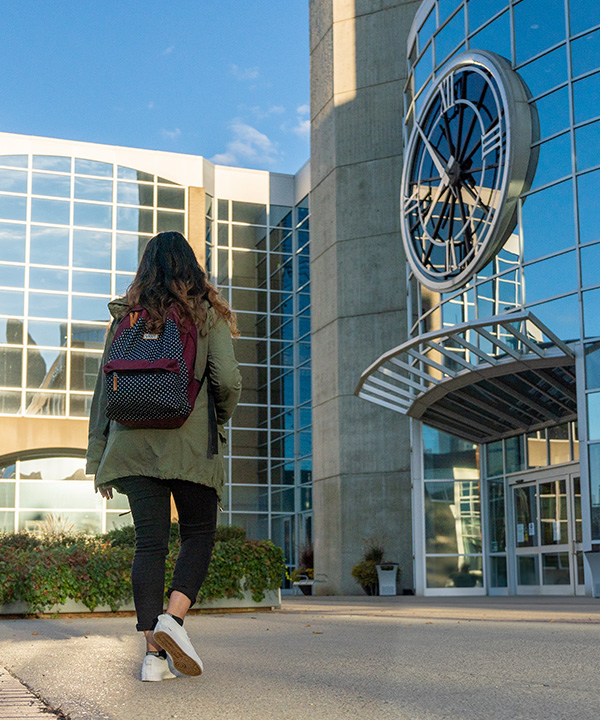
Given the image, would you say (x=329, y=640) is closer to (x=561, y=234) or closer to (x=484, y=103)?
(x=561, y=234)

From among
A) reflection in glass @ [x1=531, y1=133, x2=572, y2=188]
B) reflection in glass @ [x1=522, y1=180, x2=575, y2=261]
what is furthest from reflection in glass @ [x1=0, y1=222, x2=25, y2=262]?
reflection in glass @ [x1=531, y1=133, x2=572, y2=188]

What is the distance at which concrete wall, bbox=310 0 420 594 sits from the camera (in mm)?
22906

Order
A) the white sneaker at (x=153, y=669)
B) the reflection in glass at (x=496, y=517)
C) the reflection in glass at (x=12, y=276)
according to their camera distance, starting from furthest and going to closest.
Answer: the reflection in glass at (x=12, y=276), the reflection in glass at (x=496, y=517), the white sneaker at (x=153, y=669)

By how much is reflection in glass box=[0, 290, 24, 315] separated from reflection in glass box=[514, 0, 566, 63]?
20.0 metres

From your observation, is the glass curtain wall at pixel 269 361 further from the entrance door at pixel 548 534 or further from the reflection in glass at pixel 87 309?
the entrance door at pixel 548 534

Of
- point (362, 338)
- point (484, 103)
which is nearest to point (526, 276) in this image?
point (484, 103)

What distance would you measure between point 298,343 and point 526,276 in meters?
18.7

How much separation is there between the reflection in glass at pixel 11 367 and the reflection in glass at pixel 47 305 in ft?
4.80

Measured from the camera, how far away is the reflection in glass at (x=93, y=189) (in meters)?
32.8

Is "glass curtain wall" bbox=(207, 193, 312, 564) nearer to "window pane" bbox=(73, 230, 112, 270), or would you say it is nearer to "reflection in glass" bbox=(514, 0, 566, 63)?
"window pane" bbox=(73, 230, 112, 270)

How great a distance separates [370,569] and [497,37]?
1178 cm

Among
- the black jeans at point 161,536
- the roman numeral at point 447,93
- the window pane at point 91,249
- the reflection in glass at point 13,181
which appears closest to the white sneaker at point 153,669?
the black jeans at point 161,536

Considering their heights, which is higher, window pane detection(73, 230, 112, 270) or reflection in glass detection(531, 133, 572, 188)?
window pane detection(73, 230, 112, 270)

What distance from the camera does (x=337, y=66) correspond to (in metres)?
25.0
